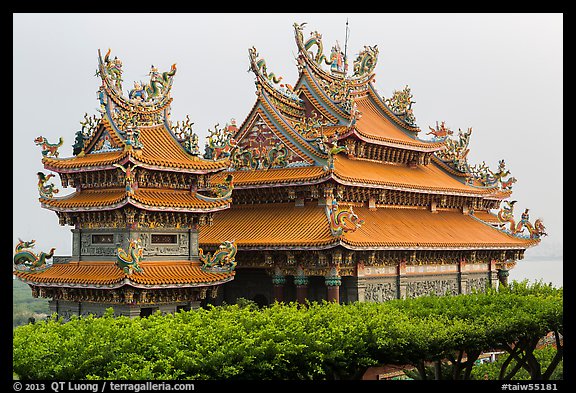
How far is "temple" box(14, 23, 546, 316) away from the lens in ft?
93.5

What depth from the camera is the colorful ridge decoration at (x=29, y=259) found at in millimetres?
30312

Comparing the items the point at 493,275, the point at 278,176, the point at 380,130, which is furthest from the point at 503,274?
the point at 278,176

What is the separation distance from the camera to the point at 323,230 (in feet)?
102

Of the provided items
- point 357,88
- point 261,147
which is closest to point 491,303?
point 261,147

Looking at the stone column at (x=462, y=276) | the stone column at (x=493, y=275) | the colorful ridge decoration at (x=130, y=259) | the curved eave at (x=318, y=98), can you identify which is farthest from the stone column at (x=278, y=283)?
the stone column at (x=493, y=275)

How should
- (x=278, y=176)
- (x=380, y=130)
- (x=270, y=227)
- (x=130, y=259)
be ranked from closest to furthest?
(x=130, y=259), (x=270, y=227), (x=278, y=176), (x=380, y=130)

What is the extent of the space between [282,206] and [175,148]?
6.23 m

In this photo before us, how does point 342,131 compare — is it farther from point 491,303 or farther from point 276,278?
point 491,303

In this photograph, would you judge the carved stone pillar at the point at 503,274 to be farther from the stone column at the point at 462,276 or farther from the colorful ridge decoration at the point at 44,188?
the colorful ridge decoration at the point at 44,188

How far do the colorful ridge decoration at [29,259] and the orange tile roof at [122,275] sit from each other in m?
0.22

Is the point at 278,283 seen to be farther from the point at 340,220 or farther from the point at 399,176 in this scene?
the point at 399,176

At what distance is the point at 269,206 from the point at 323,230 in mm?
4463

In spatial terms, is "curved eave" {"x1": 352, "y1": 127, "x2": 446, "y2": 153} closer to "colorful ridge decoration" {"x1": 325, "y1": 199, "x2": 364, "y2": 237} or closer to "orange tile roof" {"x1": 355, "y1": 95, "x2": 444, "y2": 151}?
"orange tile roof" {"x1": 355, "y1": 95, "x2": 444, "y2": 151}

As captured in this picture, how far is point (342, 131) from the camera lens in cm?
3609
